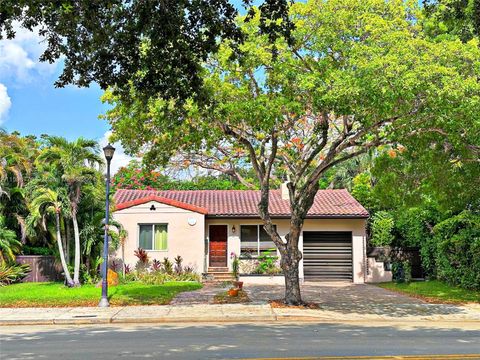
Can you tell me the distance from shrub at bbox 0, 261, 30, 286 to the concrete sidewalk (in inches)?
264

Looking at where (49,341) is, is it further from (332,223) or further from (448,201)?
(332,223)

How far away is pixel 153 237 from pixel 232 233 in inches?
158

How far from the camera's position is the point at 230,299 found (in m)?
16.8

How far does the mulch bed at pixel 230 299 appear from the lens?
16.2 metres

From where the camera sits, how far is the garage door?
25688 mm

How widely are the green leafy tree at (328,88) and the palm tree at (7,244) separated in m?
9.23

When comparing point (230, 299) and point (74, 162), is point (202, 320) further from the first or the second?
point (74, 162)

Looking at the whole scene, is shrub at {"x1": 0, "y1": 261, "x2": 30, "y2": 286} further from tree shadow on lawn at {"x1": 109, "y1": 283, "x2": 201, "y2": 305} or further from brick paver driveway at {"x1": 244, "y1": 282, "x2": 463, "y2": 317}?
brick paver driveway at {"x1": 244, "y1": 282, "x2": 463, "y2": 317}

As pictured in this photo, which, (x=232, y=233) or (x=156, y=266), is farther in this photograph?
(x=232, y=233)

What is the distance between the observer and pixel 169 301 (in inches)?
648

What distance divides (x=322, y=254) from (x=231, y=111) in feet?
47.6

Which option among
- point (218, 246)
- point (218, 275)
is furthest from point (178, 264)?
point (218, 246)

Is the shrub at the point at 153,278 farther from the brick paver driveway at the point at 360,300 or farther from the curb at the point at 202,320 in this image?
the curb at the point at 202,320

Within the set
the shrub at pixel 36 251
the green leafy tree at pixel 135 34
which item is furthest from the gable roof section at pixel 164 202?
the green leafy tree at pixel 135 34
